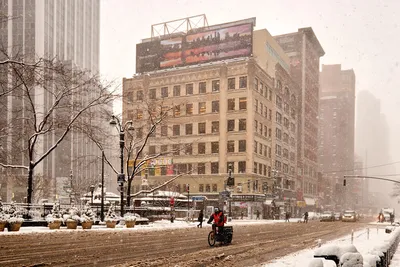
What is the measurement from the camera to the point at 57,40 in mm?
139375

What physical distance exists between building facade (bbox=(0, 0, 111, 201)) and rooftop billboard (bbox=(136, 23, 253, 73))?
64.4 ft

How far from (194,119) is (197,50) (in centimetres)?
1190

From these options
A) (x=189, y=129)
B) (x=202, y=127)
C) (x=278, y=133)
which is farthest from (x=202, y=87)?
(x=278, y=133)

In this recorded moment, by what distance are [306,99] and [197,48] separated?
1914 inches

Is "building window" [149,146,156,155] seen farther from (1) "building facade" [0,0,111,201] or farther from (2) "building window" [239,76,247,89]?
(1) "building facade" [0,0,111,201]

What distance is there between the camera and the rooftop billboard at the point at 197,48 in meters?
74.6

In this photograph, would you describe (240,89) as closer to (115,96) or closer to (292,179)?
(292,179)

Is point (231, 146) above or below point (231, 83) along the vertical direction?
below

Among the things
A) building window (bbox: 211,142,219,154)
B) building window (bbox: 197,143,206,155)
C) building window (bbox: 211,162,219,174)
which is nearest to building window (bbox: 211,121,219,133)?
building window (bbox: 211,142,219,154)

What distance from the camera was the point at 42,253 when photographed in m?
13.9

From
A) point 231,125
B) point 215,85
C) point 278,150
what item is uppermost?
point 215,85

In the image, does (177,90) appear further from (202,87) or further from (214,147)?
(214,147)

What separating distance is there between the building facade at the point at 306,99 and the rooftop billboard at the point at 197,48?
40.4 meters

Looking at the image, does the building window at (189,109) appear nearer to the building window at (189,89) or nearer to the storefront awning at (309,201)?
the building window at (189,89)
